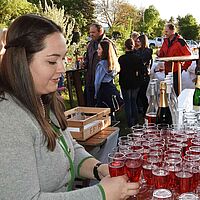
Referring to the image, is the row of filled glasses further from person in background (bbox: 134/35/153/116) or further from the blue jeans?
person in background (bbox: 134/35/153/116)

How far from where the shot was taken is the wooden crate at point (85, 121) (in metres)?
2.85

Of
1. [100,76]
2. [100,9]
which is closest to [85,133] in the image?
[100,76]

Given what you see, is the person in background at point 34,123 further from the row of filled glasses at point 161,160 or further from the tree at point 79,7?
the tree at point 79,7

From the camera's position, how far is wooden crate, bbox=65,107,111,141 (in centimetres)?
285

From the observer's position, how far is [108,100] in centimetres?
488

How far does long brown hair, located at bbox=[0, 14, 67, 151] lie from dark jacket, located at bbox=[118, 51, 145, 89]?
4.04 metres

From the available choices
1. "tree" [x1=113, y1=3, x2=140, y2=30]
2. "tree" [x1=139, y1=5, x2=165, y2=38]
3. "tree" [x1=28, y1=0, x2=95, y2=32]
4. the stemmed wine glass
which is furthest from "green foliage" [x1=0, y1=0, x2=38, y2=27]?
"tree" [x1=139, y1=5, x2=165, y2=38]

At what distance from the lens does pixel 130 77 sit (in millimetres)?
5297

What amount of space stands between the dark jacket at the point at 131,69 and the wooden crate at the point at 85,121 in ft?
6.78

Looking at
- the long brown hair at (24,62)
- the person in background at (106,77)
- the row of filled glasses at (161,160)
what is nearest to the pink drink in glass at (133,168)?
the row of filled glasses at (161,160)

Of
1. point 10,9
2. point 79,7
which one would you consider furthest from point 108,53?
point 79,7

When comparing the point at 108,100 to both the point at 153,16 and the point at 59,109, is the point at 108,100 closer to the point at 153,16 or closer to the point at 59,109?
the point at 59,109

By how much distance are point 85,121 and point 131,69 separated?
8.56 feet

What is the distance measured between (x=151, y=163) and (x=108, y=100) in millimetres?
3633
